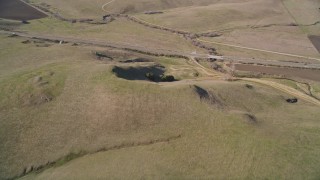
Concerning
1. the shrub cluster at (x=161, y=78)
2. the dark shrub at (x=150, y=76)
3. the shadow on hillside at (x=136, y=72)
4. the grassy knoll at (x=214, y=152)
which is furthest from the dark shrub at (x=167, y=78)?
the grassy knoll at (x=214, y=152)

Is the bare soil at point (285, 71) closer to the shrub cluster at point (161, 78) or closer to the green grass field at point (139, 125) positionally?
the green grass field at point (139, 125)

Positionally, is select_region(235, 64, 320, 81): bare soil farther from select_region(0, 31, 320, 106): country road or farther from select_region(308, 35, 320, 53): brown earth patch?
select_region(308, 35, 320, 53): brown earth patch

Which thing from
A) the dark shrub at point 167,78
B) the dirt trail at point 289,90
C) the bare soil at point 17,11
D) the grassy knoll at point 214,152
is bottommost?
the grassy knoll at point 214,152

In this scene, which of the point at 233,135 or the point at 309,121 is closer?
the point at 233,135

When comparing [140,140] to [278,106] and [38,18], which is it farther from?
[38,18]

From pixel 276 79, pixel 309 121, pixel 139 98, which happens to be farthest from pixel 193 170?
pixel 276 79

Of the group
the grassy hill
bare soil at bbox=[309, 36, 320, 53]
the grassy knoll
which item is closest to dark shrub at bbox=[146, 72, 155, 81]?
the grassy hill

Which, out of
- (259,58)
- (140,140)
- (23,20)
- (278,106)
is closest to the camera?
(140,140)
